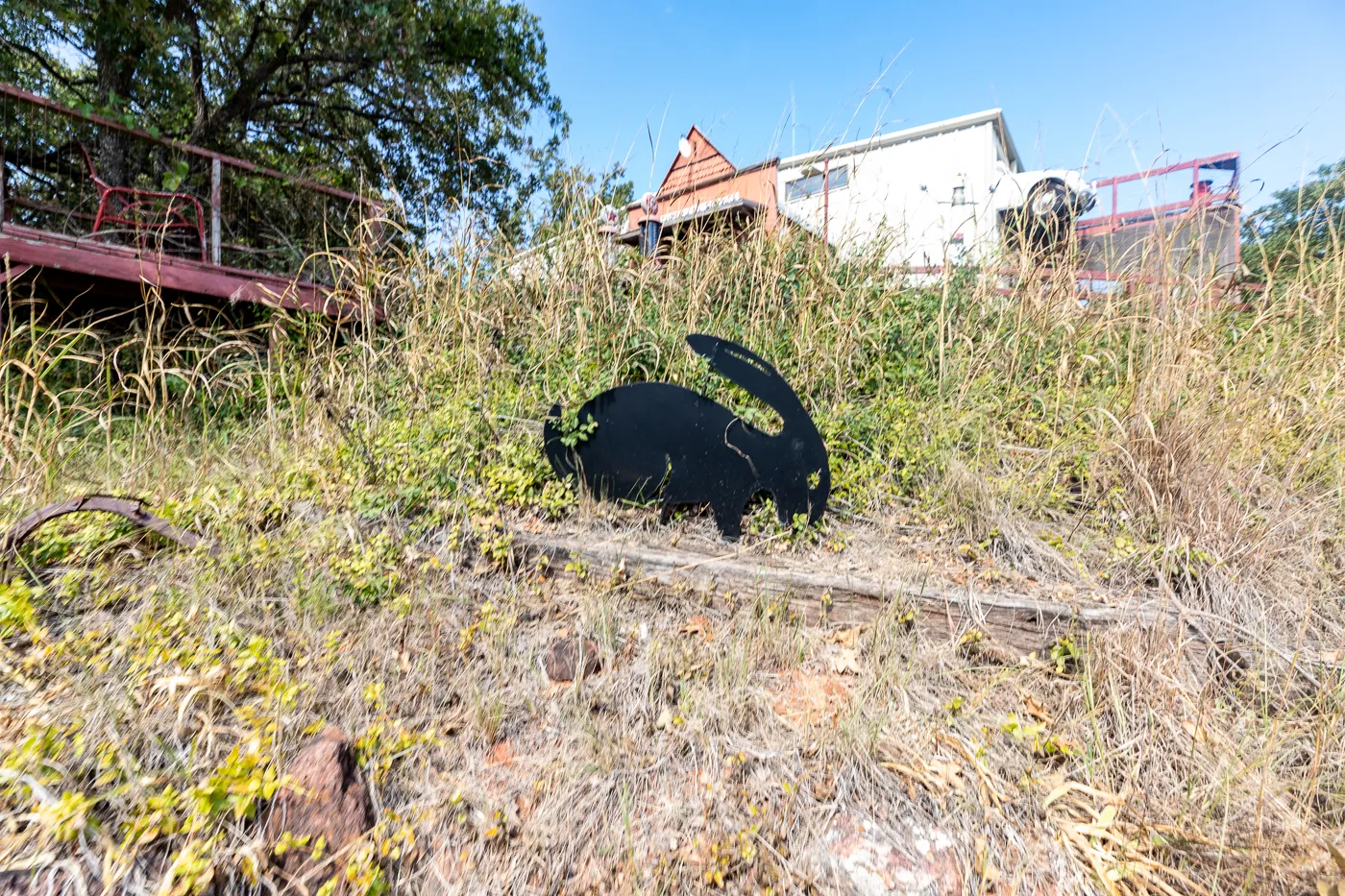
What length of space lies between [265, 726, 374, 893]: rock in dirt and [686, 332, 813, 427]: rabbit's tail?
5.68ft

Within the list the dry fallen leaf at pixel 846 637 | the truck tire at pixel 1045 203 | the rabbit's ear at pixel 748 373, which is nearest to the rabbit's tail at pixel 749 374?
the rabbit's ear at pixel 748 373

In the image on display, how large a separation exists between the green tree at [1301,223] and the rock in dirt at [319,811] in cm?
435

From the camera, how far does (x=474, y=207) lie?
3.83 meters

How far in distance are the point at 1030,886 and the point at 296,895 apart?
4.96 feet

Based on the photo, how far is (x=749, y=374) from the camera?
7.86 ft

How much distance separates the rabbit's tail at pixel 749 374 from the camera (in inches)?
94.3

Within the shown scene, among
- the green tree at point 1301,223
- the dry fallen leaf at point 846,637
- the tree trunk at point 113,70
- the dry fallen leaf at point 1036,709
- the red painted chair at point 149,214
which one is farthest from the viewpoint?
the tree trunk at point 113,70

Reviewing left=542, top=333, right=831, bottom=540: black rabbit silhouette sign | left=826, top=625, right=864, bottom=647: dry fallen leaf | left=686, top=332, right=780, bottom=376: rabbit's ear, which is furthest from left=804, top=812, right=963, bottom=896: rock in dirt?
left=686, top=332, right=780, bottom=376: rabbit's ear

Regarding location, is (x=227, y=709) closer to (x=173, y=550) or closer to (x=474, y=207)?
(x=173, y=550)

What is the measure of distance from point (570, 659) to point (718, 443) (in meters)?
1.02

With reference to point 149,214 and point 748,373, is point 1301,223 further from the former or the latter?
point 149,214

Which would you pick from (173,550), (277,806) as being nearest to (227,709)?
(277,806)

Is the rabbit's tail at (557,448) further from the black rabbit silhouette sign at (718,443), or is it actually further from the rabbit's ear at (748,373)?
the rabbit's ear at (748,373)

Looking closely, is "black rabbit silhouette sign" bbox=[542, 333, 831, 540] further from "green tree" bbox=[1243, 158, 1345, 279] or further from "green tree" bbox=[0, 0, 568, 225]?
"green tree" bbox=[0, 0, 568, 225]
